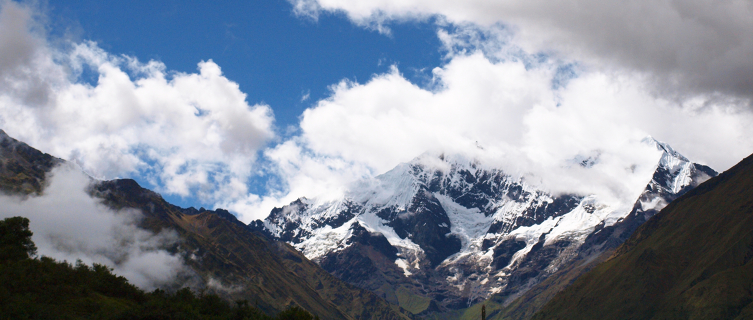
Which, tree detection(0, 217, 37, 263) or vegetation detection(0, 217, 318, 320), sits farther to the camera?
tree detection(0, 217, 37, 263)

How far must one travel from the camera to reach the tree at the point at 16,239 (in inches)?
4550

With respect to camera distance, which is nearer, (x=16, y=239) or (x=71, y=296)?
(x=71, y=296)

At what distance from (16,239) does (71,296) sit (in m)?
35.7

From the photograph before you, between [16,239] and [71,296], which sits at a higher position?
[16,239]

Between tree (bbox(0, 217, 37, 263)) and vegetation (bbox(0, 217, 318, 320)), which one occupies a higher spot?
tree (bbox(0, 217, 37, 263))

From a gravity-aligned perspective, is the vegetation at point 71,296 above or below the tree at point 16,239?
below

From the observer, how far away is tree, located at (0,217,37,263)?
116 m

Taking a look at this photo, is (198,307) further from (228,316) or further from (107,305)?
(107,305)

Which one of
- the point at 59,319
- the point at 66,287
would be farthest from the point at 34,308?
the point at 66,287

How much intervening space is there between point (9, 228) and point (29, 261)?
83.8 feet

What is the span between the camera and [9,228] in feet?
413

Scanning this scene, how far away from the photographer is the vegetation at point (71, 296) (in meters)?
87.5

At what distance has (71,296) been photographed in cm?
9988

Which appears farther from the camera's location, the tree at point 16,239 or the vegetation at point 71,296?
the tree at point 16,239
